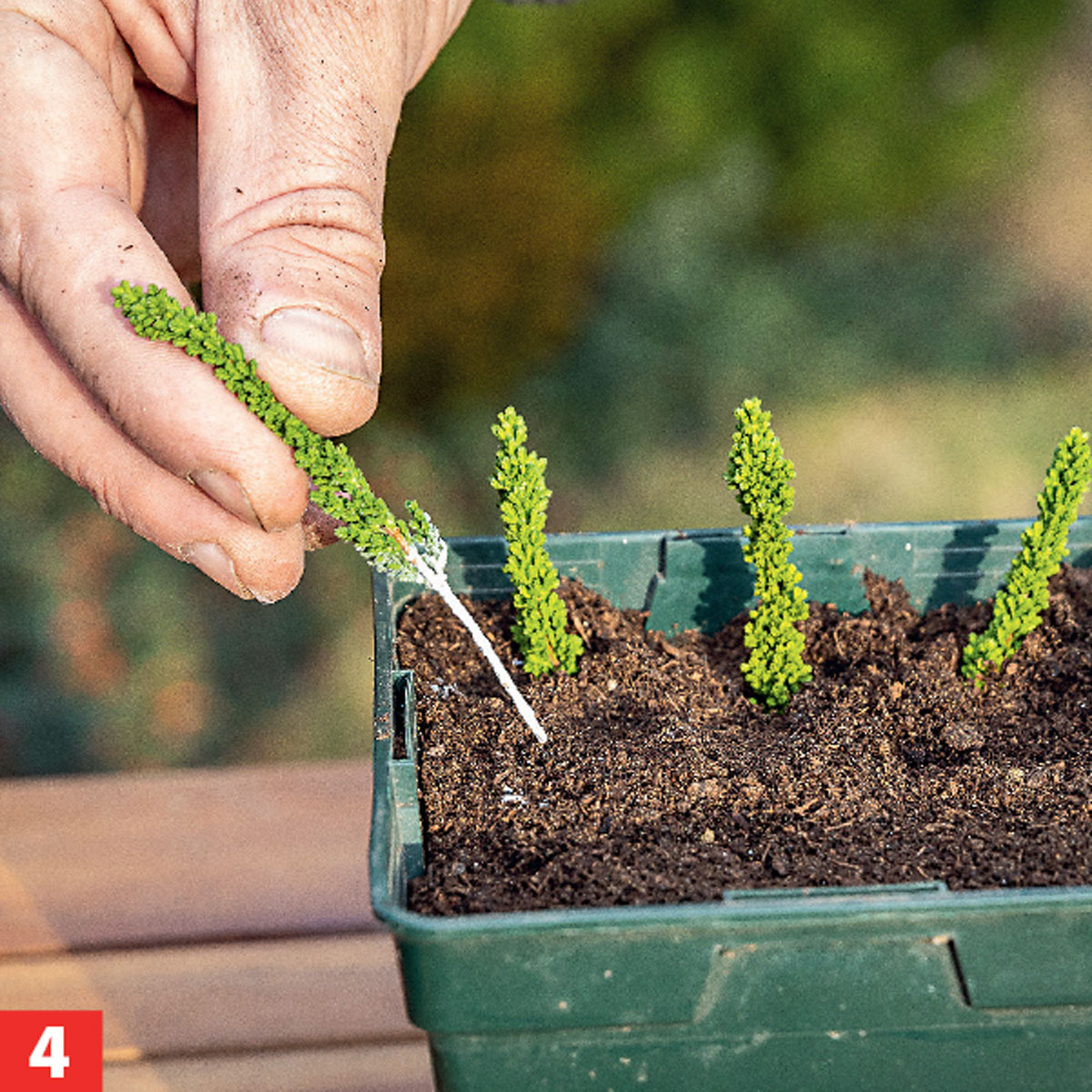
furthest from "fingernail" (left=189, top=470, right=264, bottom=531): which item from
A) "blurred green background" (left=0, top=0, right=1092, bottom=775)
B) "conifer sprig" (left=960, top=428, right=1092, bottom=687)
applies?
"blurred green background" (left=0, top=0, right=1092, bottom=775)

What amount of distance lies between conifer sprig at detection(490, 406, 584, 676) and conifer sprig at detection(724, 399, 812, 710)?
17 cm

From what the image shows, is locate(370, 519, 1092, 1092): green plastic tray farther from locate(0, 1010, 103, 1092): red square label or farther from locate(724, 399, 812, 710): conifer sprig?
locate(0, 1010, 103, 1092): red square label

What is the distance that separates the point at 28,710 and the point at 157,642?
27 centimetres

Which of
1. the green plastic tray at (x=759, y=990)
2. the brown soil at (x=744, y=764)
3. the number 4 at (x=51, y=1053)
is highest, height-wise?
the brown soil at (x=744, y=764)

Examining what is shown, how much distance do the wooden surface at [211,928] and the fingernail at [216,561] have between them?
38cm

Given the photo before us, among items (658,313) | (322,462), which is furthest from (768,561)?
(658,313)

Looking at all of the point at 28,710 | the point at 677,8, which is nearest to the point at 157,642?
the point at 28,710

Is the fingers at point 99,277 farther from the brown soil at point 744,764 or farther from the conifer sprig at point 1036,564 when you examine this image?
the conifer sprig at point 1036,564

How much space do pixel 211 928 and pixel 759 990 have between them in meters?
0.71

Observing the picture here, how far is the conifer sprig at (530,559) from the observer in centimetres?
102

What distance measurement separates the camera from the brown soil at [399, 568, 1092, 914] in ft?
2.93

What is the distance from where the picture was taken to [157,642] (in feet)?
7.62

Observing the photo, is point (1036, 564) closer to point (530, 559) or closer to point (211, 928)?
point (530, 559)

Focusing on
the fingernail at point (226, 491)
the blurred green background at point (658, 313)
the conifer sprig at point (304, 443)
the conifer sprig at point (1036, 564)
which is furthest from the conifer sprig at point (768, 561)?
the blurred green background at point (658, 313)
